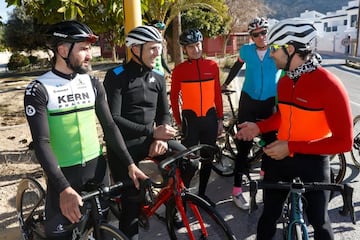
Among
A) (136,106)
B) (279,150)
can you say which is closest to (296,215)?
(279,150)

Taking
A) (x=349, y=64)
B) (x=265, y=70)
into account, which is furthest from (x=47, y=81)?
(x=349, y=64)

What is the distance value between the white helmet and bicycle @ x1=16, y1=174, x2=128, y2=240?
1502 mm

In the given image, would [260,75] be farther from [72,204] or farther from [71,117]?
[72,204]

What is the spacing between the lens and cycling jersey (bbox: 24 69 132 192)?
2.34 m

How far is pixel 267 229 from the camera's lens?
2.80 metres

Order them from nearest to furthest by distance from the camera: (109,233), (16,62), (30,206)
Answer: (109,233)
(30,206)
(16,62)

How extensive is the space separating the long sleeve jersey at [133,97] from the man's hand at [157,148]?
0.11 m

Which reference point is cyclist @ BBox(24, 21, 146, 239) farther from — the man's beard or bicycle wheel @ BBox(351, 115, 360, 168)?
bicycle wheel @ BBox(351, 115, 360, 168)

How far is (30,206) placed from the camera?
3246 mm

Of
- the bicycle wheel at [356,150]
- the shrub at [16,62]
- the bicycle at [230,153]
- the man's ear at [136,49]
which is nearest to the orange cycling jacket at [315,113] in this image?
the man's ear at [136,49]

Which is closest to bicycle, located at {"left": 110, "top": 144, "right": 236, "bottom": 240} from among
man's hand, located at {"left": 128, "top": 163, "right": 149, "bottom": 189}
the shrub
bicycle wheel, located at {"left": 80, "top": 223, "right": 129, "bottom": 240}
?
man's hand, located at {"left": 128, "top": 163, "right": 149, "bottom": 189}

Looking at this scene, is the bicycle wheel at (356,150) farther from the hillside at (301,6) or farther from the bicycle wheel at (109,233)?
the hillside at (301,6)

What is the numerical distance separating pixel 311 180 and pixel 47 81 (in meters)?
2.08

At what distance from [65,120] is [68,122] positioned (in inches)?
1.2
